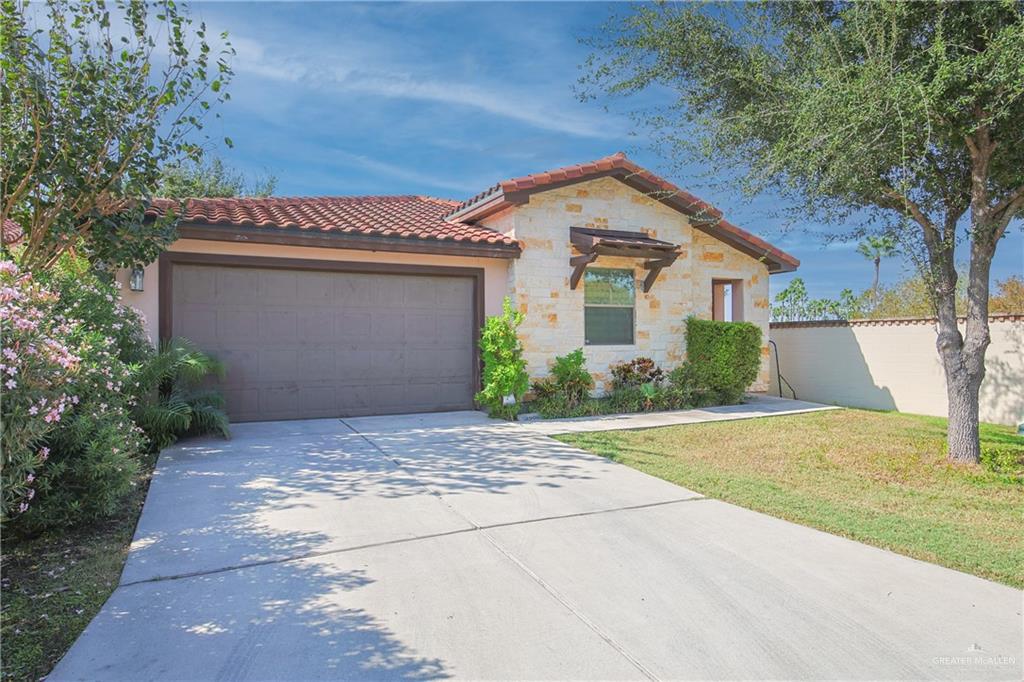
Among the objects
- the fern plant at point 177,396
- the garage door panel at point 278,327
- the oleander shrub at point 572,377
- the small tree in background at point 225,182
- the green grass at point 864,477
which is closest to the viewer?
the green grass at point 864,477

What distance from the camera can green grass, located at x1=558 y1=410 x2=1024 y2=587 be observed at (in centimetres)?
423

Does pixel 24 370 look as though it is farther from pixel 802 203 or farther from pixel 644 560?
pixel 802 203

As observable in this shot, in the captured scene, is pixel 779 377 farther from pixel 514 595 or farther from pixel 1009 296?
pixel 514 595

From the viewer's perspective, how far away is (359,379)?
9.49 metres

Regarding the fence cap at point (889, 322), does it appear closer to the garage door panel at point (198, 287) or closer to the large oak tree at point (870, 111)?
the large oak tree at point (870, 111)

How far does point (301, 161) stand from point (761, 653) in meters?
17.6

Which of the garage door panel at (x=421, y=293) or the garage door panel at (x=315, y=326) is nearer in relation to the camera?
the garage door panel at (x=315, y=326)

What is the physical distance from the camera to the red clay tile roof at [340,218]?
862cm

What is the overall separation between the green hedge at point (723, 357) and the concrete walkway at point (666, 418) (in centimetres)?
43

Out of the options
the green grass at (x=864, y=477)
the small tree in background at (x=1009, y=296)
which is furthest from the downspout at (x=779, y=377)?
the small tree in background at (x=1009, y=296)

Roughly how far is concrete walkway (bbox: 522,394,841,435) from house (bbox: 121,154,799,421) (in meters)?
1.31

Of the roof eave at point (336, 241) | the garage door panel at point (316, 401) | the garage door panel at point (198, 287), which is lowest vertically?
the garage door panel at point (316, 401)

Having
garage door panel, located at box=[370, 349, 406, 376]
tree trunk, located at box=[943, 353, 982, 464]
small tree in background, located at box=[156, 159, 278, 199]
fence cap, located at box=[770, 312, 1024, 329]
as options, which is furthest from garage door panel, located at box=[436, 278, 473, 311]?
small tree in background, located at box=[156, 159, 278, 199]

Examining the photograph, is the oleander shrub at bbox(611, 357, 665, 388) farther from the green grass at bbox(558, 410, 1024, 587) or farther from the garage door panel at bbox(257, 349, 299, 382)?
the garage door panel at bbox(257, 349, 299, 382)
